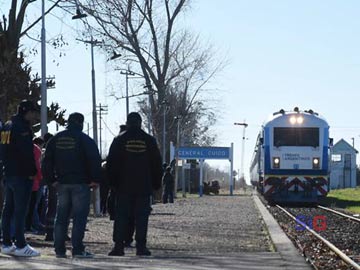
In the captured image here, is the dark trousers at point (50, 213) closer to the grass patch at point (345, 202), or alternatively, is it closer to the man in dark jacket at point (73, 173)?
the man in dark jacket at point (73, 173)

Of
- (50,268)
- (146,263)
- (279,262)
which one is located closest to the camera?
(50,268)

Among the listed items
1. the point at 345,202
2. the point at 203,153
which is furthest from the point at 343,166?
the point at 345,202

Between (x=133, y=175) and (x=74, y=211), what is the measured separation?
0.90m

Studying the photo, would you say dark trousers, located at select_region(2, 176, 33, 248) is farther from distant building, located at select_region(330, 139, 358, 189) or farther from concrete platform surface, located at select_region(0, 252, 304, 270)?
distant building, located at select_region(330, 139, 358, 189)

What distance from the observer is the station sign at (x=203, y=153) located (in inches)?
2534

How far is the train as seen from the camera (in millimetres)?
33219

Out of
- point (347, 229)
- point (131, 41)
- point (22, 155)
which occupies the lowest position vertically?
point (347, 229)

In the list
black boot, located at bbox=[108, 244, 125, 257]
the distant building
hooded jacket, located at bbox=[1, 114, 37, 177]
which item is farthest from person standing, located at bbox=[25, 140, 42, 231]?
the distant building

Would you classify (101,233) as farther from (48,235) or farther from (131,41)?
(131,41)

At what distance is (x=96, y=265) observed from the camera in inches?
400

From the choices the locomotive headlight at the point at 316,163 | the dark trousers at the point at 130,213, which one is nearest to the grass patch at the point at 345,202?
the locomotive headlight at the point at 316,163

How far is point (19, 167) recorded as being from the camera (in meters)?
11.1

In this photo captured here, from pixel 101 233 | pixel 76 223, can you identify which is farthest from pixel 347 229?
pixel 76 223

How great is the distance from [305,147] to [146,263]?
23.3m
